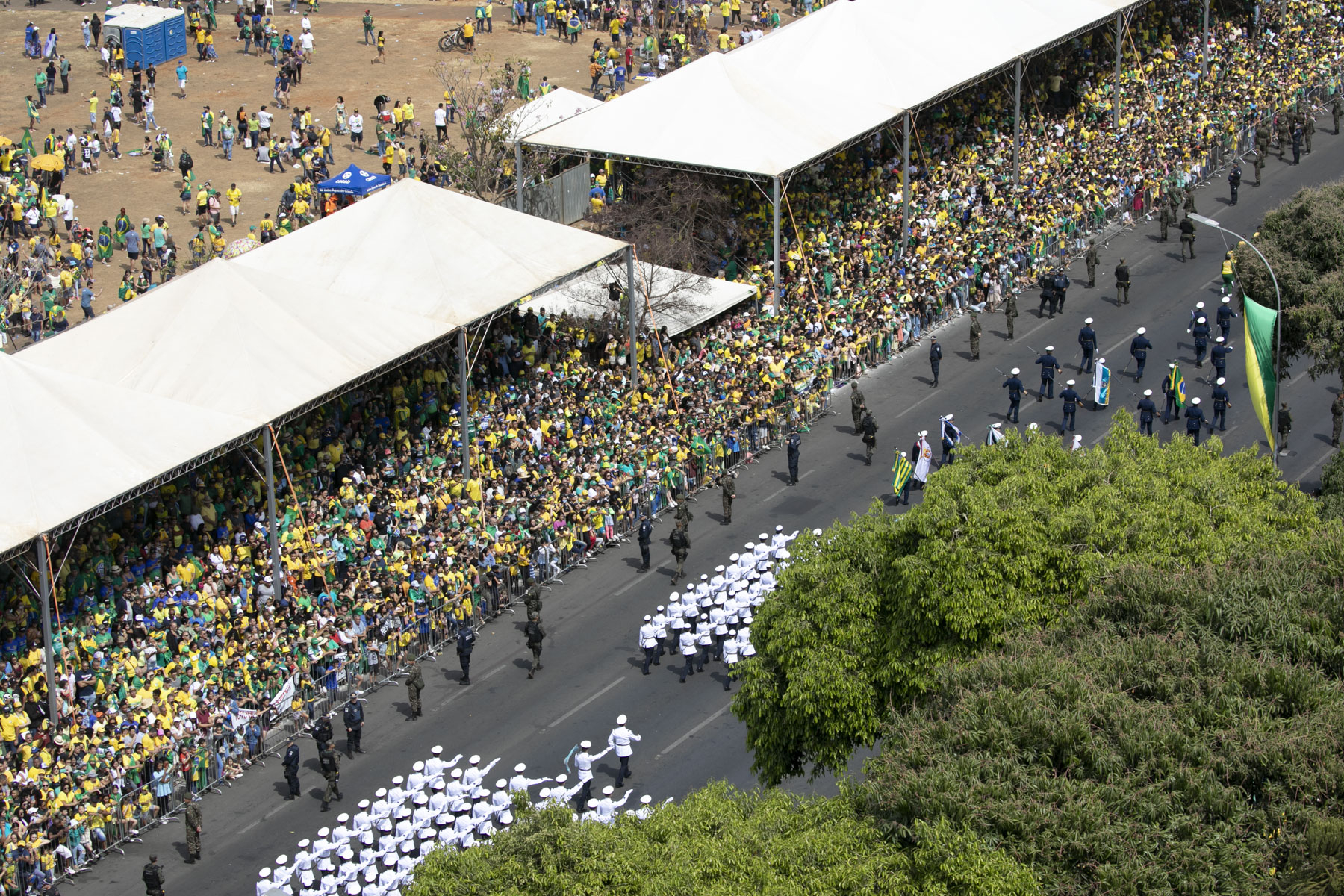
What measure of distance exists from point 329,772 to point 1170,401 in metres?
20.6

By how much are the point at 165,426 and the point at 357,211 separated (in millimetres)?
8806

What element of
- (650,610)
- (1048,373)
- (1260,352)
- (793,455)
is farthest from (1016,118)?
(650,610)

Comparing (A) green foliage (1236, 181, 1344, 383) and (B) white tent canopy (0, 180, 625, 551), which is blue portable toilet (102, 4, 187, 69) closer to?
(B) white tent canopy (0, 180, 625, 551)

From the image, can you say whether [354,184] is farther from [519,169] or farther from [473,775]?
[473,775]

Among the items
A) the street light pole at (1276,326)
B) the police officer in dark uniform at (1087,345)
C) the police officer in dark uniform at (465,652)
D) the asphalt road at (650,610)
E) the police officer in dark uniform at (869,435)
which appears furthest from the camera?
the police officer in dark uniform at (1087,345)

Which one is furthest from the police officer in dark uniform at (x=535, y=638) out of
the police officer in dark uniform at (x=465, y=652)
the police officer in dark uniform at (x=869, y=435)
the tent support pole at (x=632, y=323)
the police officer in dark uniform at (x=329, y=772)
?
the police officer in dark uniform at (x=869, y=435)

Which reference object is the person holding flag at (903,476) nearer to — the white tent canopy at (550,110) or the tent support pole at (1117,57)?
the white tent canopy at (550,110)

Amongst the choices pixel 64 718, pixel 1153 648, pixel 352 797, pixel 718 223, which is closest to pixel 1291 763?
pixel 1153 648

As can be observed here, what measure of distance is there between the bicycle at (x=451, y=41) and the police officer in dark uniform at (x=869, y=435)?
28806mm

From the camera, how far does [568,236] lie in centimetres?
3884

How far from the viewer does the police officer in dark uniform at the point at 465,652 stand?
106ft

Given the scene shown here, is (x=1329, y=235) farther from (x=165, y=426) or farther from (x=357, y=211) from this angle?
(x=165, y=426)

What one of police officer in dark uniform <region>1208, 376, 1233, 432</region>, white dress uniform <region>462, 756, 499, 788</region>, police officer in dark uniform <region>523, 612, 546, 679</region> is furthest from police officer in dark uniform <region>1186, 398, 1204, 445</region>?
white dress uniform <region>462, 756, 499, 788</region>

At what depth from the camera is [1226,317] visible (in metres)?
43.1
